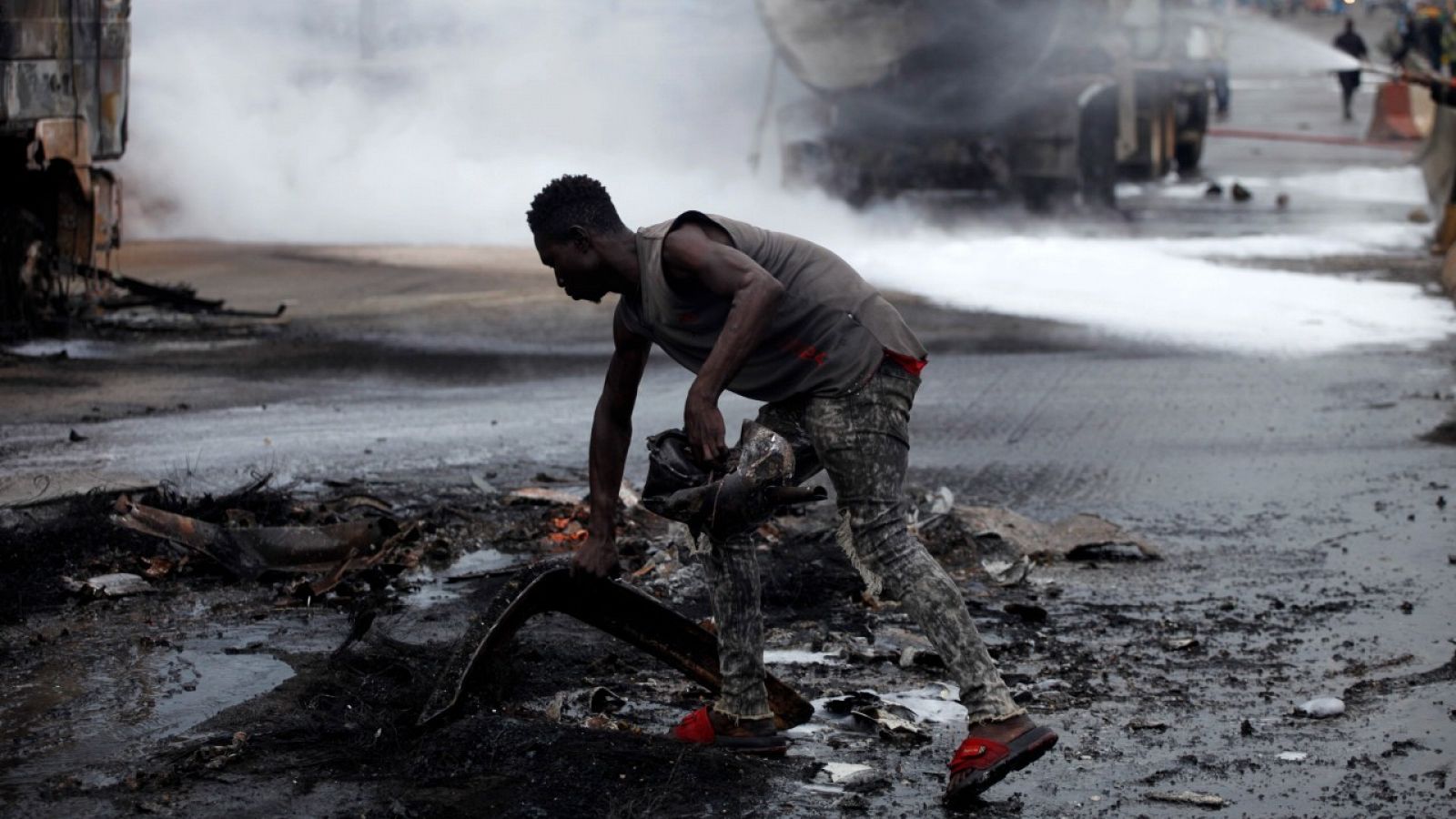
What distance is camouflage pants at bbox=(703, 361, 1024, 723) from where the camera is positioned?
3.90 metres

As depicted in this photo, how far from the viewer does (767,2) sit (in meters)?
16.4

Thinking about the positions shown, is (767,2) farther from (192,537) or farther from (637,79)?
(192,537)

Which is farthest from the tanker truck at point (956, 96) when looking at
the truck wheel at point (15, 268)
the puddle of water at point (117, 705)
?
the puddle of water at point (117, 705)

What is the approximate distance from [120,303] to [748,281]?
861 centimetres

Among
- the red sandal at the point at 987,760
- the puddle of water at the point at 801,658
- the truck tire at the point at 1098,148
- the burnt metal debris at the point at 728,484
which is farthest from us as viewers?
the truck tire at the point at 1098,148

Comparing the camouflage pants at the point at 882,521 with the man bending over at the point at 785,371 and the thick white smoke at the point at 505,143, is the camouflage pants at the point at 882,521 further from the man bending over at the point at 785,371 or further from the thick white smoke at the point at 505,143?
the thick white smoke at the point at 505,143

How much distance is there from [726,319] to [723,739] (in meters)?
1.01

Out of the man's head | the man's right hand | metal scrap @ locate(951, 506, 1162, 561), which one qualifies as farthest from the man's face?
metal scrap @ locate(951, 506, 1162, 561)

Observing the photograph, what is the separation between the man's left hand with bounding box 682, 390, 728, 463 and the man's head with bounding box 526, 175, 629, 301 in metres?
0.39

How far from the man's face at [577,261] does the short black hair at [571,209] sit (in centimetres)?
2

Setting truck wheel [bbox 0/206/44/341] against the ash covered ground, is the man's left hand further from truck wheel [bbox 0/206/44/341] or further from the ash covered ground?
truck wheel [bbox 0/206/44/341]

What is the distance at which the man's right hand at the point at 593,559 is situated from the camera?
4.19 meters

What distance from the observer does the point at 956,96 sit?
16.7 metres

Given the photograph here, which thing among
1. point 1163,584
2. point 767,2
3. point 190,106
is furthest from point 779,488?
point 190,106
